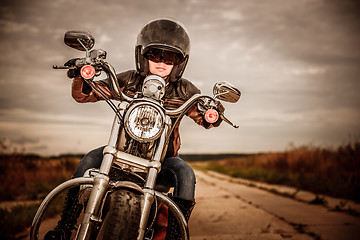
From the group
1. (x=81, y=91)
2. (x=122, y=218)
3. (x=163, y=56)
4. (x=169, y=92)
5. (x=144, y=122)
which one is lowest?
(x=122, y=218)

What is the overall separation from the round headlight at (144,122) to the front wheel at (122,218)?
322mm

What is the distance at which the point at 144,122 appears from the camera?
61.2 inches

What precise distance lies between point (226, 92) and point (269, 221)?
8.92 feet

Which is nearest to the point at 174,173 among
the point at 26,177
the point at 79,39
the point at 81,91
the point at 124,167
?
the point at 124,167

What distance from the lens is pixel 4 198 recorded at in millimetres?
5938

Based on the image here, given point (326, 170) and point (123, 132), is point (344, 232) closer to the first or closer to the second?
point (123, 132)

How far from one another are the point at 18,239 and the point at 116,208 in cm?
247

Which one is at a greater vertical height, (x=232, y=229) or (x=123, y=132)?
(x=123, y=132)

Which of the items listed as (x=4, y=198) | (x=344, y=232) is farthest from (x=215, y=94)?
(x=4, y=198)

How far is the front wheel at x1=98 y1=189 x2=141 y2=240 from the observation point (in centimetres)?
130

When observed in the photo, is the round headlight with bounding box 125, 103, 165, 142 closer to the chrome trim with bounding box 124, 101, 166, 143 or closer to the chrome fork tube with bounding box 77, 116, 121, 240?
the chrome trim with bounding box 124, 101, 166, 143

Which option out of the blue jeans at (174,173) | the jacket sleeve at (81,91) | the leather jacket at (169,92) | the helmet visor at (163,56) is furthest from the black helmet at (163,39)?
the blue jeans at (174,173)

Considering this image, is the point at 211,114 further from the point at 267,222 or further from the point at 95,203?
the point at 267,222

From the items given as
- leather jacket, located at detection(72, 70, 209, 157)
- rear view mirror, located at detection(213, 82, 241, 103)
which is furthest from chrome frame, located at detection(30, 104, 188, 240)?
leather jacket, located at detection(72, 70, 209, 157)
